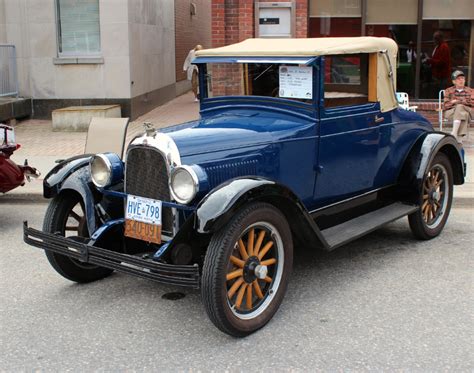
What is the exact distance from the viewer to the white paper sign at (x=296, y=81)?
4.70m

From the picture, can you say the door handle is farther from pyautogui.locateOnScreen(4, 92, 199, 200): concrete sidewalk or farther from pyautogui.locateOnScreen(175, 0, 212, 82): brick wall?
pyautogui.locateOnScreen(175, 0, 212, 82): brick wall

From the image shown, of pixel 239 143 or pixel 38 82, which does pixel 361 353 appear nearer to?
pixel 239 143

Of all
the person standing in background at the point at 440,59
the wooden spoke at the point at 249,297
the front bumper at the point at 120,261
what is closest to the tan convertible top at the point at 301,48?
the wooden spoke at the point at 249,297

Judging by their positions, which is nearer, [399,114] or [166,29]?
[399,114]

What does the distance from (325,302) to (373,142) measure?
61.7 inches

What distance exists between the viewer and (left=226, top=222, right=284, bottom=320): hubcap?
3.85 meters

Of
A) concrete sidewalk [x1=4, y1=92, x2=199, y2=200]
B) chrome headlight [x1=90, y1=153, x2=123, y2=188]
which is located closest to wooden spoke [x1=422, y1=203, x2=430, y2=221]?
chrome headlight [x1=90, y1=153, x2=123, y2=188]

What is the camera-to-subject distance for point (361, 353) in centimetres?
362

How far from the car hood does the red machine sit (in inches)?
101

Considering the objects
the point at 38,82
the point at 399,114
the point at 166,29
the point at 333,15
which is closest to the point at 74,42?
the point at 38,82

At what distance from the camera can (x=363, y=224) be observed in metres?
5.08

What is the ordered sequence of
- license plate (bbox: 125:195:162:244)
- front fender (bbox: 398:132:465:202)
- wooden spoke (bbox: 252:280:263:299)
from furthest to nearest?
1. front fender (bbox: 398:132:465:202)
2. license plate (bbox: 125:195:162:244)
3. wooden spoke (bbox: 252:280:263:299)

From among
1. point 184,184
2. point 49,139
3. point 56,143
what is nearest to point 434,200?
point 184,184

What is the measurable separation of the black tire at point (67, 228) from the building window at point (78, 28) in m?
9.31
